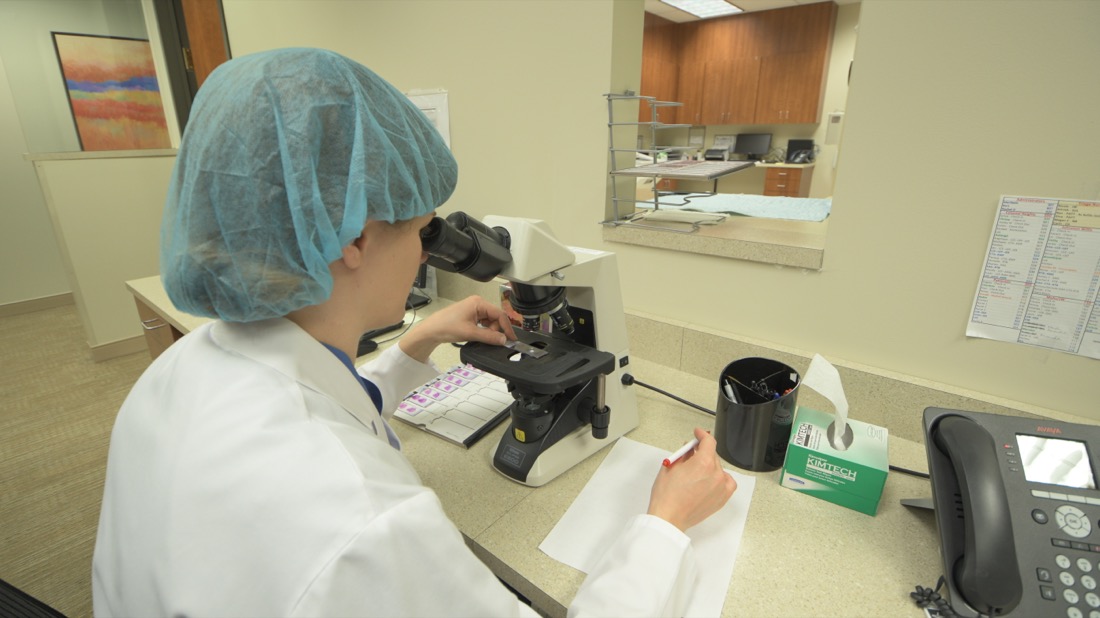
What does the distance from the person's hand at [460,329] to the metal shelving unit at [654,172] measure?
0.44m

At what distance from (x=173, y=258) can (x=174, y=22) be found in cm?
334

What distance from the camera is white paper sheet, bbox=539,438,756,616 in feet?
2.15

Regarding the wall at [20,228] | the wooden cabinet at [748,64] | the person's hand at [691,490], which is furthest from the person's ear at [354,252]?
the wooden cabinet at [748,64]

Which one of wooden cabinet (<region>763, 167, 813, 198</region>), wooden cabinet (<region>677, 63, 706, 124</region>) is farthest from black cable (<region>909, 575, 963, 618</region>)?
wooden cabinet (<region>677, 63, 706, 124</region>)

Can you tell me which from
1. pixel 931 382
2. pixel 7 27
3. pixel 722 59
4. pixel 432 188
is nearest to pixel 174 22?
pixel 7 27

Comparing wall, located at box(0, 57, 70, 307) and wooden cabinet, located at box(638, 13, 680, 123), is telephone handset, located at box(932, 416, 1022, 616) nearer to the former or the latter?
wall, located at box(0, 57, 70, 307)

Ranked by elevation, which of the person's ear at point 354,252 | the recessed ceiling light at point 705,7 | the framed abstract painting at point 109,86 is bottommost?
the person's ear at point 354,252

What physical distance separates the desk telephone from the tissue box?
0.11m

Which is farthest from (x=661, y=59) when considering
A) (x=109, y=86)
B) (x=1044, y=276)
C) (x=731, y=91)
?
(x=1044, y=276)

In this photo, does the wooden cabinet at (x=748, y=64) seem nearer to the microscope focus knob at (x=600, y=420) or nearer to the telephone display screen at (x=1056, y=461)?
the microscope focus knob at (x=600, y=420)

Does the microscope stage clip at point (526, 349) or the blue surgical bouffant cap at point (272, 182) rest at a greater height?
the blue surgical bouffant cap at point (272, 182)

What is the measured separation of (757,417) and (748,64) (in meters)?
6.41

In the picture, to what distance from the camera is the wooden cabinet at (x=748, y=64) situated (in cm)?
562

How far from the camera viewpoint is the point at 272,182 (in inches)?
19.2
